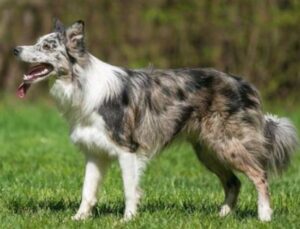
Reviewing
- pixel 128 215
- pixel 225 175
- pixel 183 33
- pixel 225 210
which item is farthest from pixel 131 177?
pixel 183 33

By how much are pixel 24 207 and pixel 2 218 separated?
0.70 metres

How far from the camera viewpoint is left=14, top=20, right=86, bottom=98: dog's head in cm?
739

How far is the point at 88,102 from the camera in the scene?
753cm

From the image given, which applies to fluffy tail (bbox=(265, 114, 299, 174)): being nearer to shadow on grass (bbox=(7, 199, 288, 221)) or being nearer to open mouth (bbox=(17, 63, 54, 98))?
shadow on grass (bbox=(7, 199, 288, 221))

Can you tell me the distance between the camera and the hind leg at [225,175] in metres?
8.30

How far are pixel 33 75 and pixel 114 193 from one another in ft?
7.10

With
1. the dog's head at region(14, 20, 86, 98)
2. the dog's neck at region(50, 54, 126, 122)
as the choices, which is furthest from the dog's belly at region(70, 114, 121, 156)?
the dog's head at region(14, 20, 86, 98)

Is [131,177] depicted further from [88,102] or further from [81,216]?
[88,102]

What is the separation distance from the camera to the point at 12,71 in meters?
21.6

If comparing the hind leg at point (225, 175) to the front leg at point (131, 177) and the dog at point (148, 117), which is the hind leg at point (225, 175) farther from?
the front leg at point (131, 177)

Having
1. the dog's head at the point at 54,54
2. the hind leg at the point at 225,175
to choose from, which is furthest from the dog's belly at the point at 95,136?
the hind leg at the point at 225,175

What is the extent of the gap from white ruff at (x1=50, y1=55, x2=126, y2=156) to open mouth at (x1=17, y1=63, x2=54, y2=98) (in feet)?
0.44

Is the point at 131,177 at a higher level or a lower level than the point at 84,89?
lower

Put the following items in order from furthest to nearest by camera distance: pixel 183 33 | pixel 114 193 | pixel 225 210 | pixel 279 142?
pixel 183 33 < pixel 114 193 < pixel 279 142 < pixel 225 210
